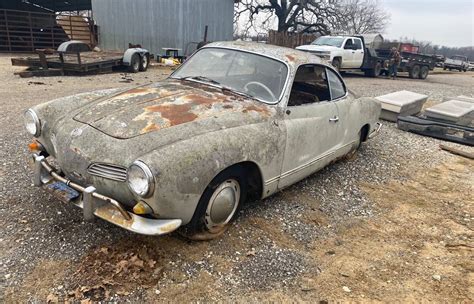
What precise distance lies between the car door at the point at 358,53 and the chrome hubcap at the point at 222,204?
17152 mm

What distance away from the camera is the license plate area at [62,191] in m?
2.88

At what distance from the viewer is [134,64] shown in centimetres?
1480

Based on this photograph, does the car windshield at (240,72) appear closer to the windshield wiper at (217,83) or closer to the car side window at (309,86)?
the windshield wiper at (217,83)

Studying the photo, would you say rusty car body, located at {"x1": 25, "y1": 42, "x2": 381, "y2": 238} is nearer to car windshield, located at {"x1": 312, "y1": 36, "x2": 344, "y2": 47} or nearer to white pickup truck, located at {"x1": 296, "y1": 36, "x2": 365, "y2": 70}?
white pickup truck, located at {"x1": 296, "y1": 36, "x2": 365, "y2": 70}

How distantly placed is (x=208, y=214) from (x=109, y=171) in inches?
36.1

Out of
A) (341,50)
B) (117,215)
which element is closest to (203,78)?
(117,215)

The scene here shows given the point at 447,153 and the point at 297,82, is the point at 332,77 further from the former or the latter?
the point at 447,153

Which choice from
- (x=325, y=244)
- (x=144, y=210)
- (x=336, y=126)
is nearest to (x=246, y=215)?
(x=325, y=244)

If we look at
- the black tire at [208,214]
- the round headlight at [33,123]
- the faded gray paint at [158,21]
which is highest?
the faded gray paint at [158,21]

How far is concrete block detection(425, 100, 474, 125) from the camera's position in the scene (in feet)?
26.3

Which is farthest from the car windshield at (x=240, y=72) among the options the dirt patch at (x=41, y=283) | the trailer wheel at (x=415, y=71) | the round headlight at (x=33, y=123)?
the trailer wheel at (x=415, y=71)

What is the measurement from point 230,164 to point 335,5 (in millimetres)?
31103

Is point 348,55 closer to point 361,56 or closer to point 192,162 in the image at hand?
point 361,56

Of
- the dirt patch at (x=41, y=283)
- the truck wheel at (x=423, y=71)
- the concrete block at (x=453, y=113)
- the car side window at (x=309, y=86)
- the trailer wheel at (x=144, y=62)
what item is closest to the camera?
the dirt patch at (x=41, y=283)
